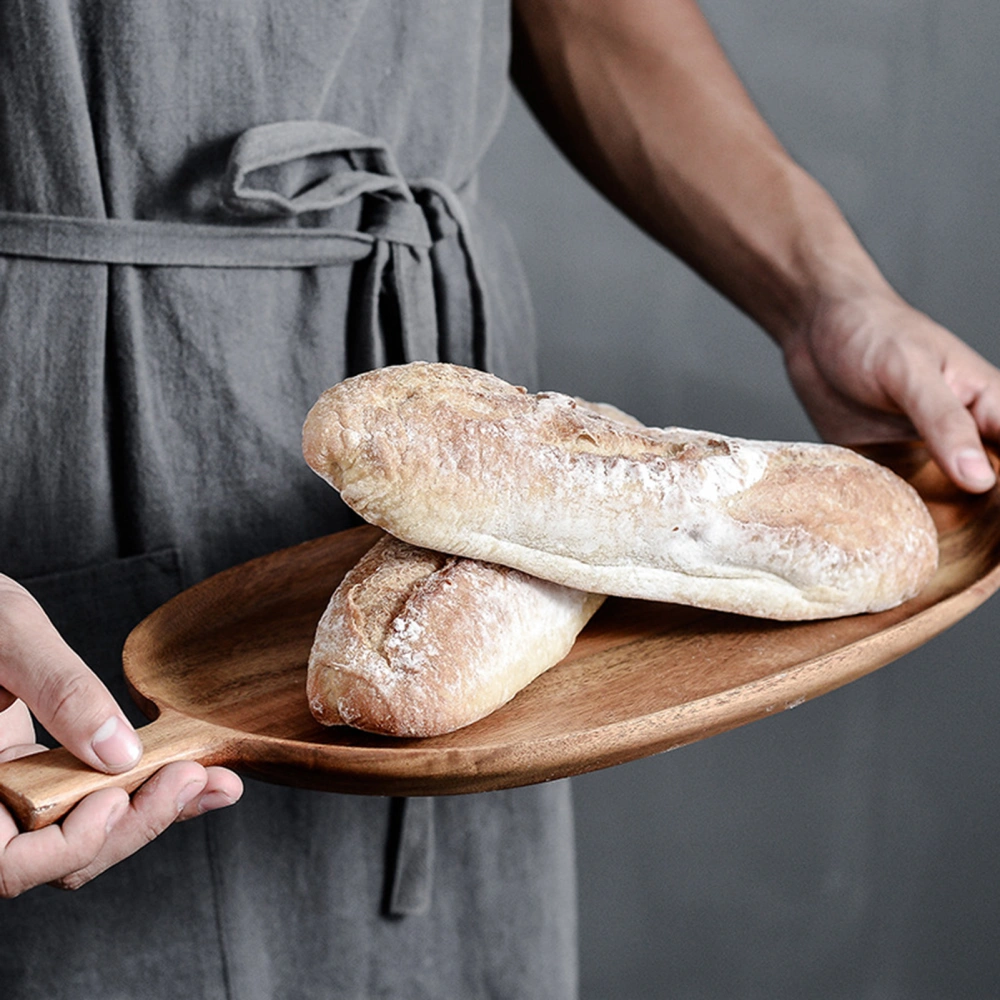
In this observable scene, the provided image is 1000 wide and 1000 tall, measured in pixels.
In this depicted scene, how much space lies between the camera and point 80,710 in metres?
0.57

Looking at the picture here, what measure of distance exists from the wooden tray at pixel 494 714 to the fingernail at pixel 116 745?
0.01 metres

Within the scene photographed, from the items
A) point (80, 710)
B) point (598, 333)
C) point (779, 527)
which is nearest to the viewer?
point (80, 710)

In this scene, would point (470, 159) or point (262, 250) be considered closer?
point (262, 250)

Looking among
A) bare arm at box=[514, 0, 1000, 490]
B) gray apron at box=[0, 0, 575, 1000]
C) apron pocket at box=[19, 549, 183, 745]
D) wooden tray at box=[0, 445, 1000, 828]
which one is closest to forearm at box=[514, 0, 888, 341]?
bare arm at box=[514, 0, 1000, 490]

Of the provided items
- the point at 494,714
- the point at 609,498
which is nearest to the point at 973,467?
the point at 609,498

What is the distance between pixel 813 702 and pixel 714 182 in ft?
3.45

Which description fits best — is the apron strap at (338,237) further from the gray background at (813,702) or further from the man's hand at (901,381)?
the gray background at (813,702)

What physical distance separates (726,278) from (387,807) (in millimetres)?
695

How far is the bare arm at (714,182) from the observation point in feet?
3.76

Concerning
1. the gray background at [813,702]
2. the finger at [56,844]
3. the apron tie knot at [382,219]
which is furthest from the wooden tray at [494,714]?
the gray background at [813,702]

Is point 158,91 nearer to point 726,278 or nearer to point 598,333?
point 726,278

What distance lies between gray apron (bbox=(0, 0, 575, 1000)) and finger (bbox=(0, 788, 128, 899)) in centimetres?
34

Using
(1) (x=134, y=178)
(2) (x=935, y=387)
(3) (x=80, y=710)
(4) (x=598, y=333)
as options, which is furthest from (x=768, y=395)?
(3) (x=80, y=710)

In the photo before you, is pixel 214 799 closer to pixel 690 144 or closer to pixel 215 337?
pixel 215 337
